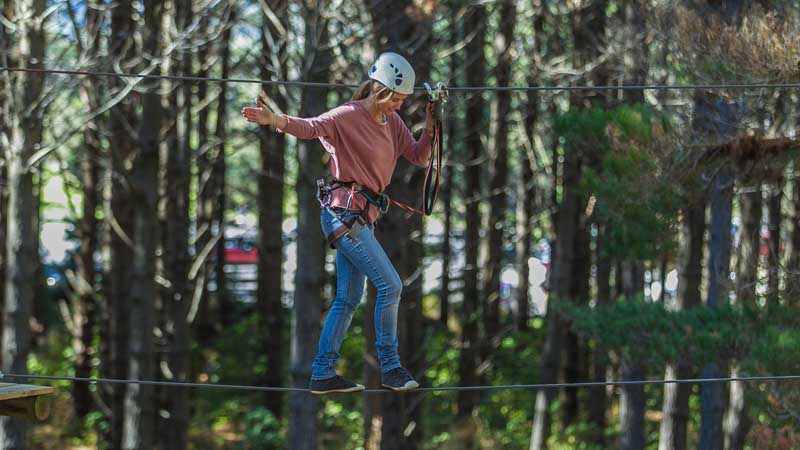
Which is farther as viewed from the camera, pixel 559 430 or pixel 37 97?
pixel 559 430

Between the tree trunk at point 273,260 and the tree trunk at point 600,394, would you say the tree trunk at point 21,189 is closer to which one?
the tree trunk at point 273,260

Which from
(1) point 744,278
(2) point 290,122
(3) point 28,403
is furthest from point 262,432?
(2) point 290,122

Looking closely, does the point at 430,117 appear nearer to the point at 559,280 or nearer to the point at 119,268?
the point at 559,280

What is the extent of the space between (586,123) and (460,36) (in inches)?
349

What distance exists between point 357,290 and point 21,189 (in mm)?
5673

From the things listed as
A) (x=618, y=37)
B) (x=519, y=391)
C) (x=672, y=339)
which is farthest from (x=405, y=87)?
(x=519, y=391)

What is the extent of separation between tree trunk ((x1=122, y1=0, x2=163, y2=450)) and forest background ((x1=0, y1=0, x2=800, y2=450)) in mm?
34

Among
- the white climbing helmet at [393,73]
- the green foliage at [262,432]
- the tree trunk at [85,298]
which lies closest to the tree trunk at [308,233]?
the white climbing helmet at [393,73]

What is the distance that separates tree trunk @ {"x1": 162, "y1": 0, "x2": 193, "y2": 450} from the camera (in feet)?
47.5

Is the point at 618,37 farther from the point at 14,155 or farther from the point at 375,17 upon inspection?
the point at 14,155

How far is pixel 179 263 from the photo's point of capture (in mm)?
15094

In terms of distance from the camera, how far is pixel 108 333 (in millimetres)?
18109

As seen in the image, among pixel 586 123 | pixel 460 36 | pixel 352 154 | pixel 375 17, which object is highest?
pixel 460 36

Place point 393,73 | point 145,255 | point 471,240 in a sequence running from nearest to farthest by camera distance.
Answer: point 393,73 < point 145,255 < point 471,240
